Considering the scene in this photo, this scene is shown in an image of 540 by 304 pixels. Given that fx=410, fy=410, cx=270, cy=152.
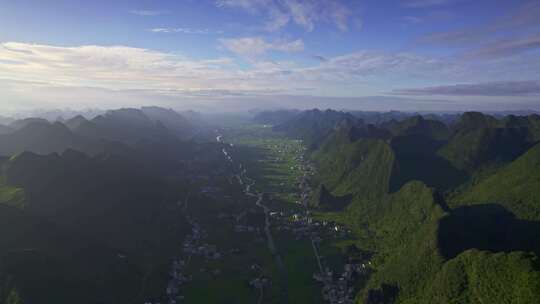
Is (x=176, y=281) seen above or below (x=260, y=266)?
below

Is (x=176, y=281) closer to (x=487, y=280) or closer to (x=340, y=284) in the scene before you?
(x=340, y=284)

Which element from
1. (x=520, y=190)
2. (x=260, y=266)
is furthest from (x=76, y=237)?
(x=520, y=190)

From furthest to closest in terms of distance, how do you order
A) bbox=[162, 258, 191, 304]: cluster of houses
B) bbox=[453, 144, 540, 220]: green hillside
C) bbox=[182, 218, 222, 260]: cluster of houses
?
bbox=[453, 144, 540, 220]: green hillside
bbox=[182, 218, 222, 260]: cluster of houses
bbox=[162, 258, 191, 304]: cluster of houses

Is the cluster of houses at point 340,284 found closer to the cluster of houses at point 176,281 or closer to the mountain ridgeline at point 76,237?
the cluster of houses at point 176,281

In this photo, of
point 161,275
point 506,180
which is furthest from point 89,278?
point 506,180

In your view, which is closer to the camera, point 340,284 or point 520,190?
point 340,284

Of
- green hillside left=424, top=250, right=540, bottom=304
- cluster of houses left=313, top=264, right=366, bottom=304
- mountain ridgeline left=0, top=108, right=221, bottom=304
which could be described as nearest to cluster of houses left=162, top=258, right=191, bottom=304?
mountain ridgeline left=0, top=108, right=221, bottom=304

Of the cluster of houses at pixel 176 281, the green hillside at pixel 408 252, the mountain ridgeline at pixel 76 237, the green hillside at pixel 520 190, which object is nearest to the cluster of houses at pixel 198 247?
the mountain ridgeline at pixel 76 237

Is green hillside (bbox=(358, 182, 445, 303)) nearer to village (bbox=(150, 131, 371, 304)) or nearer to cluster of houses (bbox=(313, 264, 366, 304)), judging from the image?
cluster of houses (bbox=(313, 264, 366, 304))
